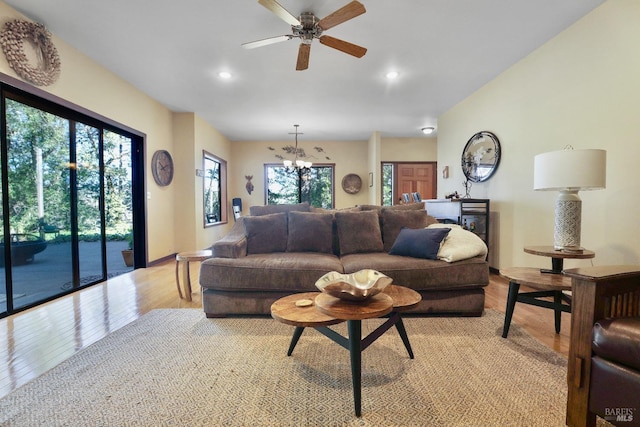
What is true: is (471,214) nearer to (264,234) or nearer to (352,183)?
(264,234)

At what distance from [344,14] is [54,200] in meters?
3.35

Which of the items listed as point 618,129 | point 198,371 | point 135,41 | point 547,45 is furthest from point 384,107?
point 198,371

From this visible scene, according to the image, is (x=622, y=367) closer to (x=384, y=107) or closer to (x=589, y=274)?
(x=589, y=274)

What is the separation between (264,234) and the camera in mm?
2939

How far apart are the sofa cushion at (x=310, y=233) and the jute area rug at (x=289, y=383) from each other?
0.96 metres

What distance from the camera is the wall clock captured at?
178 inches

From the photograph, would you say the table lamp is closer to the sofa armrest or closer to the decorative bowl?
the decorative bowl

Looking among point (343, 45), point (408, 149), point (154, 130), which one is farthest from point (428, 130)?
point (154, 130)

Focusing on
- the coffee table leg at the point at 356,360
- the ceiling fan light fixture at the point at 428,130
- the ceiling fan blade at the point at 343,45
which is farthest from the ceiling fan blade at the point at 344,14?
the ceiling fan light fixture at the point at 428,130

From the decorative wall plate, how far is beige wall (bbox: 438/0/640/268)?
3614 mm

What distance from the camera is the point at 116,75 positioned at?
11.9ft

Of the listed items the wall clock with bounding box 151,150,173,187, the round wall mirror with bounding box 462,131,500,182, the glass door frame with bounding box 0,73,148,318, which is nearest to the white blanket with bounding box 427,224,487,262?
the round wall mirror with bounding box 462,131,500,182

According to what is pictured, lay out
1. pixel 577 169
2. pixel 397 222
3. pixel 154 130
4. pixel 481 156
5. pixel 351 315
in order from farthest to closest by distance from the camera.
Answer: pixel 154 130
pixel 481 156
pixel 397 222
pixel 577 169
pixel 351 315

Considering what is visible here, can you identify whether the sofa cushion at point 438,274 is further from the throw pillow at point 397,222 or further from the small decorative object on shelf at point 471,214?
the small decorative object on shelf at point 471,214
